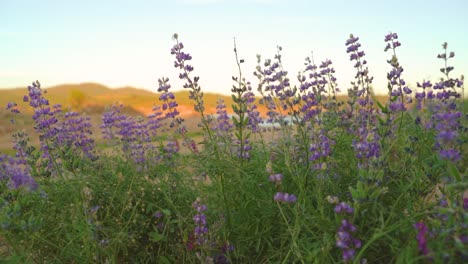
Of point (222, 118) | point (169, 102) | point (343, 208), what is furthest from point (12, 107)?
point (343, 208)

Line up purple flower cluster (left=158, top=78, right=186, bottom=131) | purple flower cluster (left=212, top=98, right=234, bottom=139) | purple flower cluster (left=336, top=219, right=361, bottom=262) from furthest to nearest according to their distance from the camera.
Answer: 1. purple flower cluster (left=212, top=98, right=234, bottom=139)
2. purple flower cluster (left=158, top=78, right=186, bottom=131)
3. purple flower cluster (left=336, top=219, right=361, bottom=262)

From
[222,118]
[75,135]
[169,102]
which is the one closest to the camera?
[169,102]

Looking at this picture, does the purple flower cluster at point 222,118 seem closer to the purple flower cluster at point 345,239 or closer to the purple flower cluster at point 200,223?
the purple flower cluster at point 200,223

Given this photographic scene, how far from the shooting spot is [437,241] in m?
1.78

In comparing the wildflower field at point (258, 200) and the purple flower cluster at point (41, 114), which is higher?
the purple flower cluster at point (41, 114)

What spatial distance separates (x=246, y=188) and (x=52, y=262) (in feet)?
4.07

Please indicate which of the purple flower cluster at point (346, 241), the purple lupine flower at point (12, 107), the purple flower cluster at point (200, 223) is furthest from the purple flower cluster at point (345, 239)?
the purple lupine flower at point (12, 107)

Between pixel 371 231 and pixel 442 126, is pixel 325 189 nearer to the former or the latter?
pixel 371 231

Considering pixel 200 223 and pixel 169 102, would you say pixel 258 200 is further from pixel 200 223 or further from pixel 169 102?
pixel 169 102

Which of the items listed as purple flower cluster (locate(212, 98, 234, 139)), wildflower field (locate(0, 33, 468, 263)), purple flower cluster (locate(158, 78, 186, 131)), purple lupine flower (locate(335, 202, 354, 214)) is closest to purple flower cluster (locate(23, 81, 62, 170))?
wildflower field (locate(0, 33, 468, 263))

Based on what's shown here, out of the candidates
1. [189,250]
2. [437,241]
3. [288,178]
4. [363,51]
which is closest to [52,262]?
[189,250]

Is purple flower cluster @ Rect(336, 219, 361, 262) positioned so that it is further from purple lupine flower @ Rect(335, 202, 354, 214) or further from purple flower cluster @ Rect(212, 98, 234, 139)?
purple flower cluster @ Rect(212, 98, 234, 139)

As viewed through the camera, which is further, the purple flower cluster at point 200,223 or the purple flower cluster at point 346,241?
the purple flower cluster at point 200,223

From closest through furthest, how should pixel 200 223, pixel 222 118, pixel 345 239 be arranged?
pixel 345 239 → pixel 200 223 → pixel 222 118
